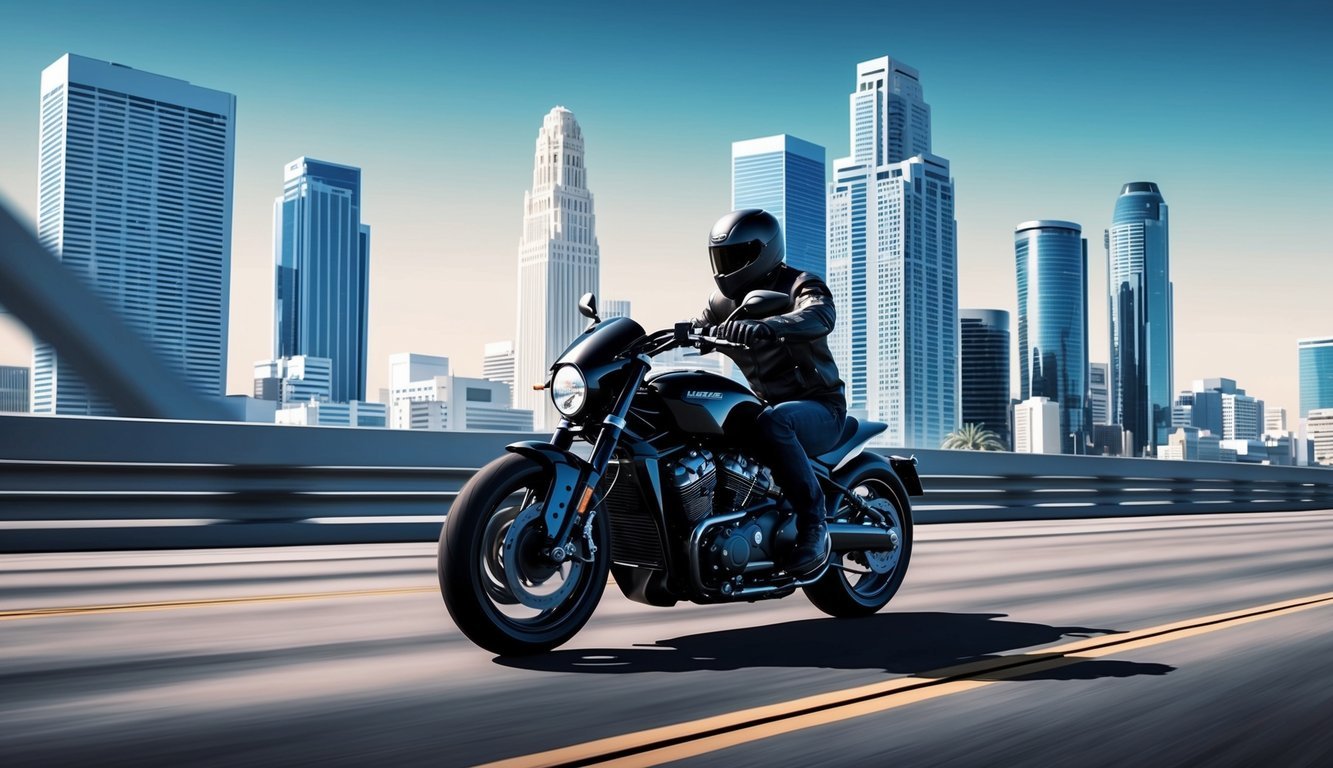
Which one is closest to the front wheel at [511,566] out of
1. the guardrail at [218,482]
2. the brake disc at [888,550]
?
the brake disc at [888,550]

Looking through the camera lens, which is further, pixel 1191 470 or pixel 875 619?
pixel 1191 470

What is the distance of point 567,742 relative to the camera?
3.44 m

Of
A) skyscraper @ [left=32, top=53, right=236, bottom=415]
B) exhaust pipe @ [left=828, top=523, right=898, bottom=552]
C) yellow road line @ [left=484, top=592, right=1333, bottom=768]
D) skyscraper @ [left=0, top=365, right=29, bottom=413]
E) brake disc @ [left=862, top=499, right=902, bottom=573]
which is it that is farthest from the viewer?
skyscraper @ [left=32, top=53, right=236, bottom=415]

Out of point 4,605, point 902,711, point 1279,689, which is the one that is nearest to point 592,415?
point 902,711

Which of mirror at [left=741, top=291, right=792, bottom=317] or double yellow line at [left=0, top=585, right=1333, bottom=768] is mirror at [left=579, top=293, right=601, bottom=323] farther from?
double yellow line at [left=0, top=585, right=1333, bottom=768]

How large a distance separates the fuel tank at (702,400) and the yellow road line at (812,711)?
4.63 feet

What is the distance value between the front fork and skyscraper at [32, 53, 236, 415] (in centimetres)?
17513

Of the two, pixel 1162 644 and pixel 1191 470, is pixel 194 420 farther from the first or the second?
pixel 1191 470

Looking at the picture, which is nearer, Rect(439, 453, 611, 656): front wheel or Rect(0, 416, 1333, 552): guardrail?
Rect(439, 453, 611, 656): front wheel

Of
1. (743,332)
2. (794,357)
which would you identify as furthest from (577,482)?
(794,357)

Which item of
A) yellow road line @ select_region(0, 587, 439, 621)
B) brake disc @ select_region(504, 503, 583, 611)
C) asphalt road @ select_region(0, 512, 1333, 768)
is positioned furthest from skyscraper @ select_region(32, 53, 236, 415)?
brake disc @ select_region(504, 503, 583, 611)

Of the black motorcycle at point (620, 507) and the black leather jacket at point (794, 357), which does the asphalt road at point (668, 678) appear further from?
the black leather jacket at point (794, 357)

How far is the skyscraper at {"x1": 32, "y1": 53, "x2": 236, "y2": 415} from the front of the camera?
597 feet

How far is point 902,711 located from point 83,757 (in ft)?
7.56
